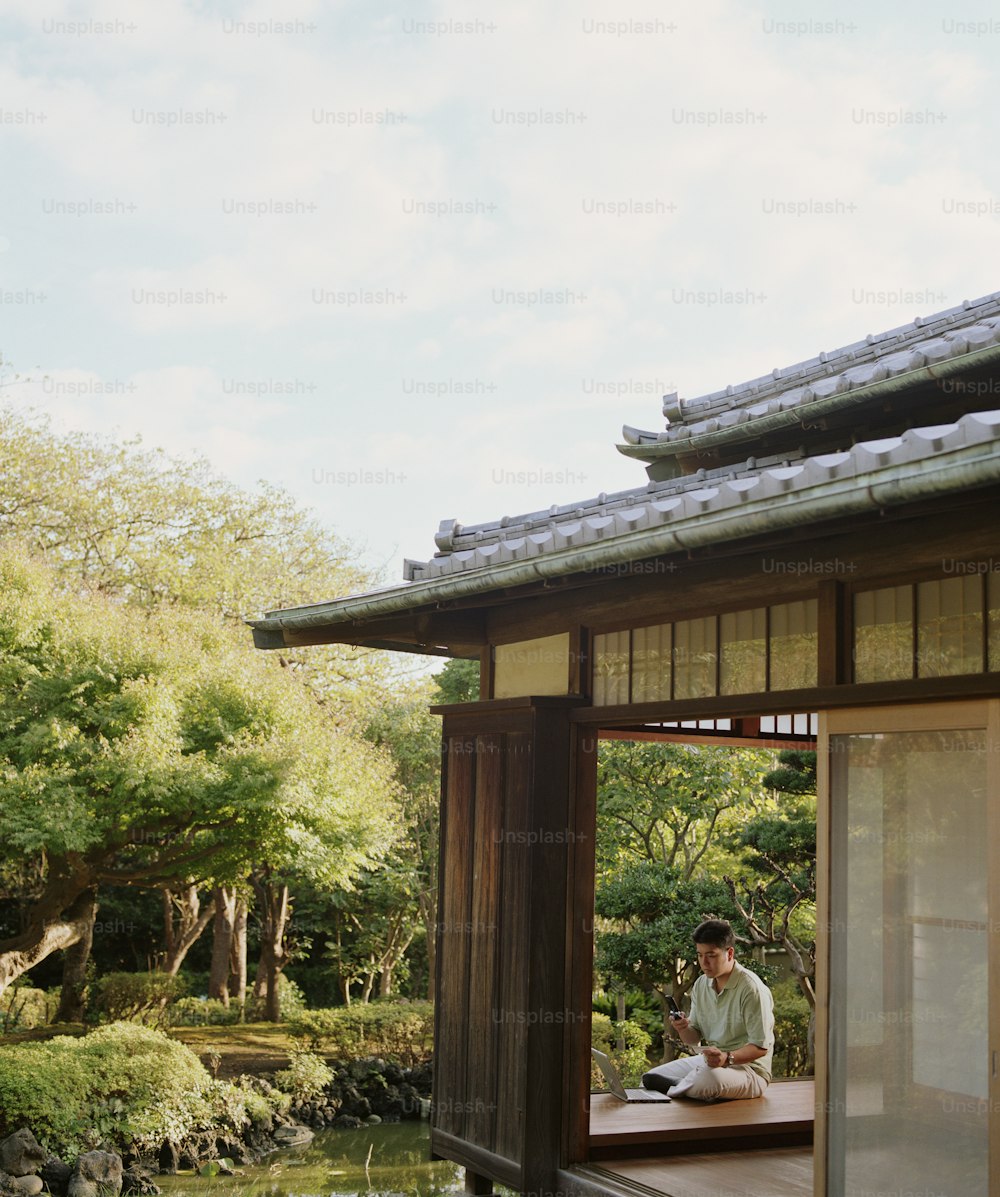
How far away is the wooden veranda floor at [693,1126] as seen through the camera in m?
4.99

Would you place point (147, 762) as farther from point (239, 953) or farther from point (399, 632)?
point (239, 953)

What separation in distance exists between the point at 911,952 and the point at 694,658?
1439 millimetres

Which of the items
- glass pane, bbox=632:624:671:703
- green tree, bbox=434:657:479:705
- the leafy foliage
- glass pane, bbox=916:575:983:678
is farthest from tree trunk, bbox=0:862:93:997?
glass pane, bbox=916:575:983:678

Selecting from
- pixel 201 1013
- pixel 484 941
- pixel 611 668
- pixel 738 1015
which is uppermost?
pixel 611 668

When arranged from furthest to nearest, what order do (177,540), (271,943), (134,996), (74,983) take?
(177,540) < (271,943) < (74,983) < (134,996)

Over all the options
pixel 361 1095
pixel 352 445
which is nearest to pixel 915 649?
pixel 361 1095

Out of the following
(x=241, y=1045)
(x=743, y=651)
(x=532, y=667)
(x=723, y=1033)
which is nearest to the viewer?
(x=743, y=651)

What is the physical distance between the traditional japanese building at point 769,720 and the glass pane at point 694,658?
1 centimetres

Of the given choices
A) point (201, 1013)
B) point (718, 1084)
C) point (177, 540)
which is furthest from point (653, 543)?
point (177, 540)

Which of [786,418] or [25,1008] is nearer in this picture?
[786,418]

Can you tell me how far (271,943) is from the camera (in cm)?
1659

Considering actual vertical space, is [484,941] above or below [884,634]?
below

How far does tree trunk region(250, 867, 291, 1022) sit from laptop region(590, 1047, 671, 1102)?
10.8m

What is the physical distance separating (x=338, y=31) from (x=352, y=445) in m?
16.9
